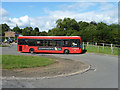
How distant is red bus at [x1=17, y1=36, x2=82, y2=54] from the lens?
22609 millimetres

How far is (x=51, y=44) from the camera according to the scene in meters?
23.0

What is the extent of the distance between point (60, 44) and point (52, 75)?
1438 cm

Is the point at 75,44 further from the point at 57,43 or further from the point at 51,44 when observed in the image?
the point at 51,44

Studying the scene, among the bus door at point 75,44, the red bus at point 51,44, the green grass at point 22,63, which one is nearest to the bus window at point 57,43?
the red bus at point 51,44

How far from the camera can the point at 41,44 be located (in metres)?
23.1

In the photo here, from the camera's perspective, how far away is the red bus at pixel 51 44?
74.2 feet

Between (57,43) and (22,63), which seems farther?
(57,43)

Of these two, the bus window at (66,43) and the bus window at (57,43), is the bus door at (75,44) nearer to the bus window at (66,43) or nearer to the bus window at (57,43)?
the bus window at (66,43)

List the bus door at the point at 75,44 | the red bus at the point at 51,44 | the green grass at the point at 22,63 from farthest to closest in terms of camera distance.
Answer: the red bus at the point at 51,44, the bus door at the point at 75,44, the green grass at the point at 22,63

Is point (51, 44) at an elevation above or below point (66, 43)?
below

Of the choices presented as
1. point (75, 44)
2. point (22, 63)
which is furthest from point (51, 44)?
point (22, 63)

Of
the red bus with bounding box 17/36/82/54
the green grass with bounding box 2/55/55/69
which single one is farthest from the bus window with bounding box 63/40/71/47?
the green grass with bounding box 2/55/55/69

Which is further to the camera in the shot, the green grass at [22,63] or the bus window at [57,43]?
the bus window at [57,43]

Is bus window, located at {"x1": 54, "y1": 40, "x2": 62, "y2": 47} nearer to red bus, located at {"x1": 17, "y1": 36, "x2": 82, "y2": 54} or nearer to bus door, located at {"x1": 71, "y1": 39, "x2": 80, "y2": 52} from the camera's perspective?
red bus, located at {"x1": 17, "y1": 36, "x2": 82, "y2": 54}
